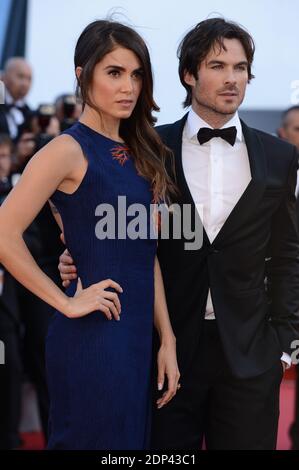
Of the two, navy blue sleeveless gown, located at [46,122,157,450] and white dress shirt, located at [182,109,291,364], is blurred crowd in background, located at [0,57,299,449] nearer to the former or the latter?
white dress shirt, located at [182,109,291,364]

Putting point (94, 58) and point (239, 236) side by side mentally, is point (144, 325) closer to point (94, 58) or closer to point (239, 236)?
point (239, 236)

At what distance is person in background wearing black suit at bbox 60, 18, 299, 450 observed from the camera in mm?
2711

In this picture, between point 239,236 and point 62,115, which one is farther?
point 62,115

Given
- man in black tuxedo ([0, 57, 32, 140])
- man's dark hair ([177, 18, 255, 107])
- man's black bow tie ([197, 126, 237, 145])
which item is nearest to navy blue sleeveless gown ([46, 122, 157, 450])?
man's black bow tie ([197, 126, 237, 145])

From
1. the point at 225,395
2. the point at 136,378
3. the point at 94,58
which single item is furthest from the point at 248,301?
the point at 94,58

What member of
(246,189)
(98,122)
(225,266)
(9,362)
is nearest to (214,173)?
(246,189)

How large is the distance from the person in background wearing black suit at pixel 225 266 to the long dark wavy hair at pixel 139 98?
0.50 feet

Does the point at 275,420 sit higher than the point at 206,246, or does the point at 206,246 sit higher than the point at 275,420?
the point at 206,246

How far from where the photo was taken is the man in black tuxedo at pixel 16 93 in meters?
5.48

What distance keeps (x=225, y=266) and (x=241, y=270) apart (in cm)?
5

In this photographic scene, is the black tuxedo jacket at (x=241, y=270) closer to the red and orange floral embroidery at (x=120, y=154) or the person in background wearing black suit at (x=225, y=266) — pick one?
the person in background wearing black suit at (x=225, y=266)

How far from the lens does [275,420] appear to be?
282cm

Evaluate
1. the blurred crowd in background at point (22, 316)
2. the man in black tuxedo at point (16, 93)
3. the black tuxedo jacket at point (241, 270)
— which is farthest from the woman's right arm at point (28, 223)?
the man in black tuxedo at point (16, 93)

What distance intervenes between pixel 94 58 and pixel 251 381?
103 cm
